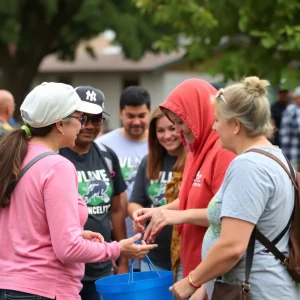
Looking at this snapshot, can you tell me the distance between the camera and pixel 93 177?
4.98 meters

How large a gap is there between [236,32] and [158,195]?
Answer: 3.61m

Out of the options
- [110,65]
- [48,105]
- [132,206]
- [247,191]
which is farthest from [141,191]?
[110,65]

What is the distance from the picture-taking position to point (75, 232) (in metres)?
3.48

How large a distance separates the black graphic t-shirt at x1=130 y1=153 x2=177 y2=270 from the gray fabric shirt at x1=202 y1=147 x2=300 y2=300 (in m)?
1.89

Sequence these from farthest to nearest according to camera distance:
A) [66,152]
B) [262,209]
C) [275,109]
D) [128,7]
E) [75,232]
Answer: [128,7] → [275,109] → [66,152] → [75,232] → [262,209]

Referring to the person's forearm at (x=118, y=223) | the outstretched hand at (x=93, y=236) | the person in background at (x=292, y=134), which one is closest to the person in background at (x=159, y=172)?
the person's forearm at (x=118, y=223)

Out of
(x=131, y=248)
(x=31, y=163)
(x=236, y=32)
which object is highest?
(x=236, y=32)

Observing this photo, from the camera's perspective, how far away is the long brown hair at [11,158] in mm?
3510

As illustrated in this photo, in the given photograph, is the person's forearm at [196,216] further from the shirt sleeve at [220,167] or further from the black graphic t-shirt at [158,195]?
the black graphic t-shirt at [158,195]

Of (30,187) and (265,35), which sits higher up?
(265,35)

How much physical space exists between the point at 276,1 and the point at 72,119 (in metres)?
4.39

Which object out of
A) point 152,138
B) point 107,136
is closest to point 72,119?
point 152,138

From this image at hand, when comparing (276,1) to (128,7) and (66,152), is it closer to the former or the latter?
(66,152)

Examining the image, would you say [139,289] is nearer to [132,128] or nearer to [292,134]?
[132,128]
